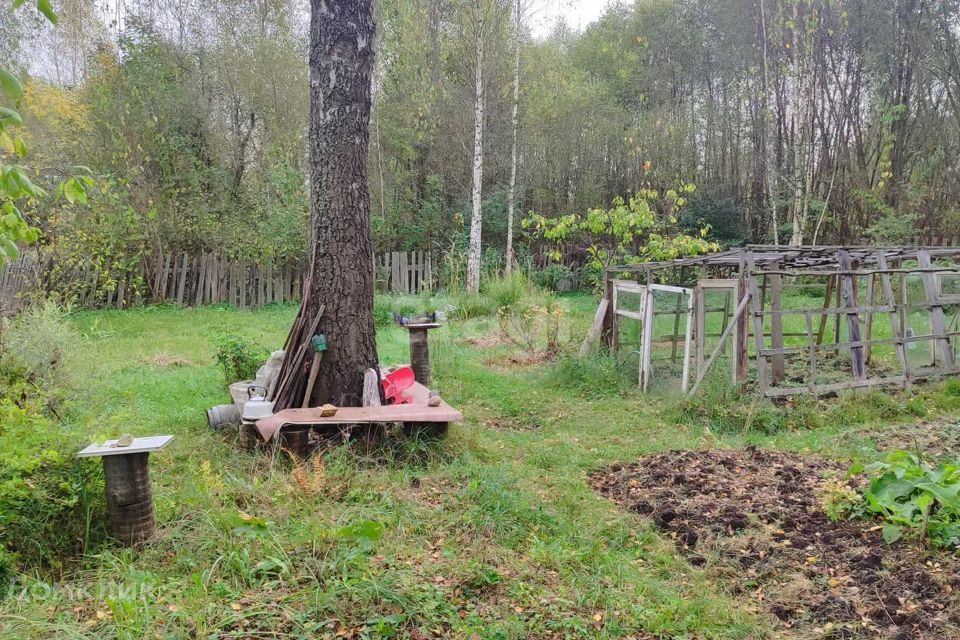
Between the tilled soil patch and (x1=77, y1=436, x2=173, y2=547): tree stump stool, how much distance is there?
2697 mm

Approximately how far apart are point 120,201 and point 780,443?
12165 mm

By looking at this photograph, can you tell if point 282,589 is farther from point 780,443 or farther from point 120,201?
point 120,201

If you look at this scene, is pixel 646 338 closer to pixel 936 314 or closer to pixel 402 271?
pixel 936 314

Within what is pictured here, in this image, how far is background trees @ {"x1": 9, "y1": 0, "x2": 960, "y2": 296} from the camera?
1290 centimetres

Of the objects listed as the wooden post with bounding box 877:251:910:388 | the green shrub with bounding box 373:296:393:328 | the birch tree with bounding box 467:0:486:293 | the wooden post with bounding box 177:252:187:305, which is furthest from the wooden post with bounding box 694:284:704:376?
the wooden post with bounding box 177:252:187:305

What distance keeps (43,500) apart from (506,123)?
15.3 metres

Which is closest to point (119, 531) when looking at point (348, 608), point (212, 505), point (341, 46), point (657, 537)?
point (212, 505)

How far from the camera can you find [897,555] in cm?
289

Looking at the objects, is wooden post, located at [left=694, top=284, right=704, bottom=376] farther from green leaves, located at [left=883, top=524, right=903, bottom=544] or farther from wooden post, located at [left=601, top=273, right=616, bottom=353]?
green leaves, located at [left=883, top=524, right=903, bottom=544]

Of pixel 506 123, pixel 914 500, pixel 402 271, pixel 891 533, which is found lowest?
pixel 891 533

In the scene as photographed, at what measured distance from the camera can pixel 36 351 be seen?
451cm

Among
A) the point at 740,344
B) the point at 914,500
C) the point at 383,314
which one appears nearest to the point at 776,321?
the point at 740,344

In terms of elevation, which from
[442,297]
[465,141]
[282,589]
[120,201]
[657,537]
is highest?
[465,141]

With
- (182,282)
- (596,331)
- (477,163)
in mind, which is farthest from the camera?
(477,163)
